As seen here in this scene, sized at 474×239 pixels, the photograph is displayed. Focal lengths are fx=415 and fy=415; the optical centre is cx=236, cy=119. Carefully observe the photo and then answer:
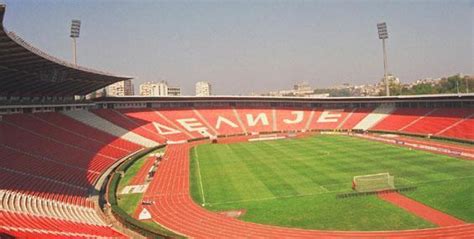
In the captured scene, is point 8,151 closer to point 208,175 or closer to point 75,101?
point 208,175

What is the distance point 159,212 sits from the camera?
26.0m

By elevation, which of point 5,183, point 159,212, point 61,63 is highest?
point 61,63

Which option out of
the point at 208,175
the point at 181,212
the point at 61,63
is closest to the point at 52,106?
the point at 61,63

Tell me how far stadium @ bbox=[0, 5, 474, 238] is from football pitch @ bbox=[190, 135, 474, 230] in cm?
11

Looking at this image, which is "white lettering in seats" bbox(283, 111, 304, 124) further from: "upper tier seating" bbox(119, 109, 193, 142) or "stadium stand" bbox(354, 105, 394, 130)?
"upper tier seating" bbox(119, 109, 193, 142)

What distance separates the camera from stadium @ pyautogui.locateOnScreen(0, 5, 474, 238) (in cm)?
2169

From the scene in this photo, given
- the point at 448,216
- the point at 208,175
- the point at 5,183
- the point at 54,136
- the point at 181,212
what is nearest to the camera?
the point at 448,216

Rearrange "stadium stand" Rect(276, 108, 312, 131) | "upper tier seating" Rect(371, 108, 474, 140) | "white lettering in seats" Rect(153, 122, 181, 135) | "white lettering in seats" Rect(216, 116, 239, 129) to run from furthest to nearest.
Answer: "stadium stand" Rect(276, 108, 312, 131), "white lettering in seats" Rect(216, 116, 239, 129), "white lettering in seats" Rect(153, 122, 181, 135), "upper tier seating" Rect(371, 108, 474, 140)

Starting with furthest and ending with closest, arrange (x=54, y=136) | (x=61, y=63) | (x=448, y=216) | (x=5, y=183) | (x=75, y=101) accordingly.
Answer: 1. (x=75, y=101)
2. (x=54, y=136)
3. (x=61, y=63)
4. (x=5, y=183)
5. (x=448, y=216)

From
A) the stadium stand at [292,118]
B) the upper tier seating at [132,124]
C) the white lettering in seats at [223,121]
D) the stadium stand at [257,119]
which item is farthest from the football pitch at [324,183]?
the stadium stand at [292,118]

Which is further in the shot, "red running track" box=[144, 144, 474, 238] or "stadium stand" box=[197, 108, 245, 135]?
"stadium stand" box=[197, 108, 245, 135]

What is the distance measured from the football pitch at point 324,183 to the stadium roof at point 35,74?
1440 centimetres

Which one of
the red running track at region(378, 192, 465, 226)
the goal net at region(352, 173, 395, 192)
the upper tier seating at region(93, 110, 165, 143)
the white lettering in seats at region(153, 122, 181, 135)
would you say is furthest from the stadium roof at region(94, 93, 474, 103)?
the red running track at region(378, 192, 465, 226)

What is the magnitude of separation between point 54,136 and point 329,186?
26.2 meters
